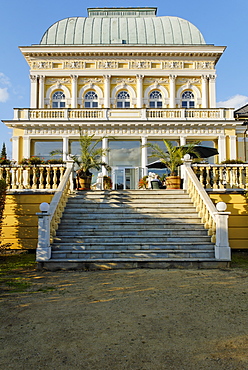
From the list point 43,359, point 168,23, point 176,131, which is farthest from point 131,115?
point 43,359

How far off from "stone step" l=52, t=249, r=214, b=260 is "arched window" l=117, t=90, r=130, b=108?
20806 mm

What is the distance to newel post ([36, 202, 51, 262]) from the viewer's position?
7.42m

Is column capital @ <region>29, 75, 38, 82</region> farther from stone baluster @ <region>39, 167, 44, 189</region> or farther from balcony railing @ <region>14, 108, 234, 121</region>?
Result: stone baluster @ <region>39, 167, 44, 189</region>

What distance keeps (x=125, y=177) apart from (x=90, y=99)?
336 inches

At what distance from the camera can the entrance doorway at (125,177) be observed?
2166 centimetres

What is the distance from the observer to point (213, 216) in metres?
8.07

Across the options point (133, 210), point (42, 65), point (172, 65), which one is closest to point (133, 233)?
point (133, 210)

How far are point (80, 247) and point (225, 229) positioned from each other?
366cm

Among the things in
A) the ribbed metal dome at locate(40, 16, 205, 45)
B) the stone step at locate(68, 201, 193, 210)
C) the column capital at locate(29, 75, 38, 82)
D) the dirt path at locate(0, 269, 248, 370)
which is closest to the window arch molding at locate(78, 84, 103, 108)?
the column capital at locate(29, 75, 38, 82)

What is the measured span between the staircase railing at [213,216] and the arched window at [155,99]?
17.3 metres

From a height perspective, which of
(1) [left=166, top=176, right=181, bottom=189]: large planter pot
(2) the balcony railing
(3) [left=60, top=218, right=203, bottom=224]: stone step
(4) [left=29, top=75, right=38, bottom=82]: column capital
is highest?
(4) [left=29, top=75, right=38, bottom=82]: column capital

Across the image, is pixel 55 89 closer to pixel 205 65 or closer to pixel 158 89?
pixel 158 89

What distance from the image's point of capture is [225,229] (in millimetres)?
7699

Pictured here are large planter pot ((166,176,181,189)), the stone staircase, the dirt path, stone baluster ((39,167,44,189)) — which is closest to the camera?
the dirt path
